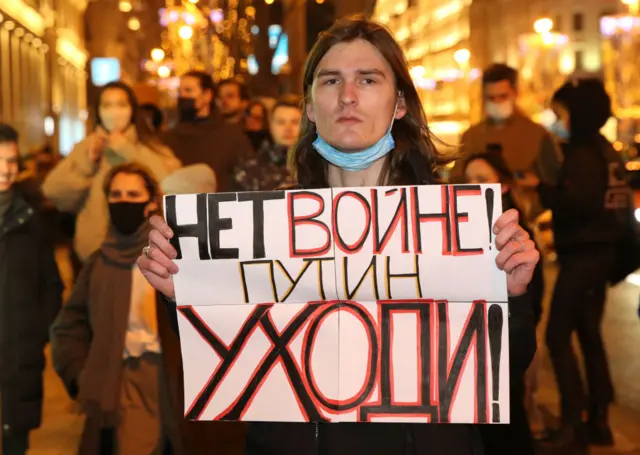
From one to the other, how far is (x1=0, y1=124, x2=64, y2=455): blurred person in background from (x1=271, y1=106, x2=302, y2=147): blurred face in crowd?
7.55 ft

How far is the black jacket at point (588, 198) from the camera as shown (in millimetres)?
7645

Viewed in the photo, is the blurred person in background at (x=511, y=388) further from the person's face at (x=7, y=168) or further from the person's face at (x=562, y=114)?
the person's face at (x=7, y=168)

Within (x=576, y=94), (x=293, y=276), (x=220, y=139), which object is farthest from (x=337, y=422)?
(x=220, y=139)

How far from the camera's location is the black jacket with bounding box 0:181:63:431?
22.1 ft

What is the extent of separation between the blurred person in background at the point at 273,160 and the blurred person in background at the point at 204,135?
1.31 feet

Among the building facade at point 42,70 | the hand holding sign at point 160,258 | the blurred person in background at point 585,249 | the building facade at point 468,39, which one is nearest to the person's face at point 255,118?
the blurred person in background at point 585,249

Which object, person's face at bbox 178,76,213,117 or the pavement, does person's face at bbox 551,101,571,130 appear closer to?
the pavement

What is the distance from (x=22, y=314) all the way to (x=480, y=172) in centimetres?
273

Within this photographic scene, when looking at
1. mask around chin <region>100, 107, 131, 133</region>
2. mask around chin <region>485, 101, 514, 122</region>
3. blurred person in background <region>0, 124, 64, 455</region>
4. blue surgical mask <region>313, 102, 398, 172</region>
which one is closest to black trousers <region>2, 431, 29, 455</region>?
blurred person in background <region>0, 124, 64, 455</region>

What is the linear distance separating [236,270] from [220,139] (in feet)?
20.8

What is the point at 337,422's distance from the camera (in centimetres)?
286

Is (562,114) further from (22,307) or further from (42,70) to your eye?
(42,70)

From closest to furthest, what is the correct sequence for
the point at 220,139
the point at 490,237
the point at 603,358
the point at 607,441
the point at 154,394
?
the point at 490,237
the point at 154,394
the point at 607,441
the point at 603,358
the point at 220,139

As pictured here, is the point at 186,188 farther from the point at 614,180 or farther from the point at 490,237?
the point at 490,237
